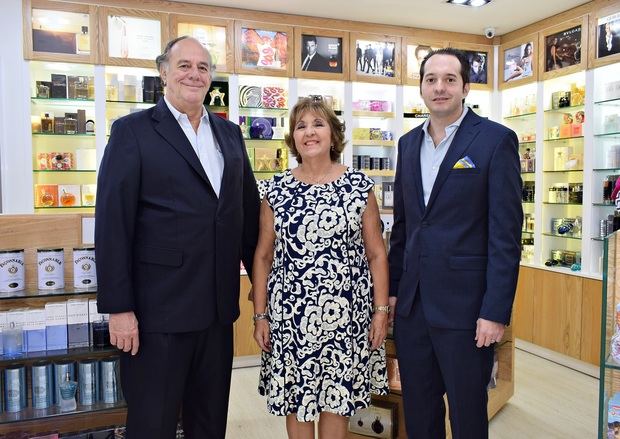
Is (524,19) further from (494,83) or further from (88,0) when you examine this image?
(88,0)

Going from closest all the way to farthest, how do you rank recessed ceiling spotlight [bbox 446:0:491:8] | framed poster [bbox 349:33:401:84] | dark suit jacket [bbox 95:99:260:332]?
1. dark suit jacket [bbox 95:99:260:332]
2. recessed ceiling spotlight [bbox 446:0:491:8]
3. framed poster [bbox 349:33:401:84]

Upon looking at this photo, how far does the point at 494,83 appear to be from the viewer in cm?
609

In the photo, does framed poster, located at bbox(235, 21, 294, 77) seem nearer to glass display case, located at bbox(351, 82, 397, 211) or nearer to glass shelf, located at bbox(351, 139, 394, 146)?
glass display case, located at bbox(351, 82, 397, 211)

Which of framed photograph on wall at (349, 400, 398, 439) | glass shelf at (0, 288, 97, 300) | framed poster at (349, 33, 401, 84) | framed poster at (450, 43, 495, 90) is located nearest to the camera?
glass shelf at (0, 288, 97, 300)

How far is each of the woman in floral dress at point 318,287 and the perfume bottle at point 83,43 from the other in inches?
128

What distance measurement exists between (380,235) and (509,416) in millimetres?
2161

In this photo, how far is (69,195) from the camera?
193 inches

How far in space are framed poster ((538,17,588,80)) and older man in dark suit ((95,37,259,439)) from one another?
414 centimetres

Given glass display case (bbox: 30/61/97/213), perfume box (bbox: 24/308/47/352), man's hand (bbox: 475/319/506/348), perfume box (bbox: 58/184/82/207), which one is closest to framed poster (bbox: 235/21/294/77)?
glass display case (bbox: 30/61/97/213)

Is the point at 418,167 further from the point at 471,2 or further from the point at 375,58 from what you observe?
the point at 375,58

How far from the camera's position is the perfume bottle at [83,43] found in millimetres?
4741

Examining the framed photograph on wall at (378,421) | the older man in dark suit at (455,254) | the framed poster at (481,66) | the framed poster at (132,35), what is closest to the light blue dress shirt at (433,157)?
the older man in dark suit at (455,254)

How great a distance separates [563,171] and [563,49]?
3.85 ft

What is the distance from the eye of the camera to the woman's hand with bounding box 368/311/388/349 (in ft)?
7.48
